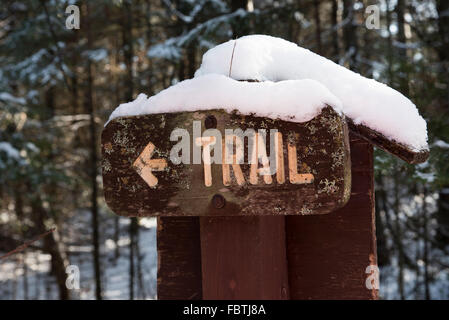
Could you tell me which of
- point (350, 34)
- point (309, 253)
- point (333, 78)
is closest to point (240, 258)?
point (309, 253)

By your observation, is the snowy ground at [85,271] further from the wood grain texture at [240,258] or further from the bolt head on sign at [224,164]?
the bolt head on sign at [224,164]

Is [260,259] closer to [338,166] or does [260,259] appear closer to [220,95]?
[338,166]

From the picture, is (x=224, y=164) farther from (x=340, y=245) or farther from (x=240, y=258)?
(x=340, y=245)

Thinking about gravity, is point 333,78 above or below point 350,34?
below

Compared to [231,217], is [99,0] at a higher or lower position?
higher

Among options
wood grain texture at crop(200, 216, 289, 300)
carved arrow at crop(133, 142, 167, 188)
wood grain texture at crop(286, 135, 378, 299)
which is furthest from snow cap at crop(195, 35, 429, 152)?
wood grain texture at crop(200, 216, 289, 300)

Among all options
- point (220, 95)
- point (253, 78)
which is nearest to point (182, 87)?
point (220, 95)

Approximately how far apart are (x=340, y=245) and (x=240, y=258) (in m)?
0.43

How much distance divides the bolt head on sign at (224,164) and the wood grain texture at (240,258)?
0.14m

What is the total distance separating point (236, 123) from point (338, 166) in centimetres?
34

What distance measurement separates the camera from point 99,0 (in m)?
7.59

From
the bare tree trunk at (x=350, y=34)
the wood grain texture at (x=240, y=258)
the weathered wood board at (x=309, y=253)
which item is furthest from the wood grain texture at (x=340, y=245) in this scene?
the bare tree trunk at (x=350, y=34)

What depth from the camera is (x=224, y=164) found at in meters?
1.29
